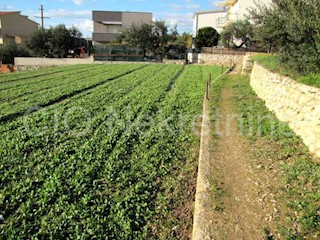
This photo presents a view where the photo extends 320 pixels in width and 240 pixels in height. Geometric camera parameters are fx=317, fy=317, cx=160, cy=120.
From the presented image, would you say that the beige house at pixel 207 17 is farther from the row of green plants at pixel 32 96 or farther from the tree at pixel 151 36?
the row of green plants at pixel 32 96

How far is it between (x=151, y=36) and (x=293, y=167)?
142 ft

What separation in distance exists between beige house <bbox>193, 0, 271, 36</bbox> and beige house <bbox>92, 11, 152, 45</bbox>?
10.3 metres

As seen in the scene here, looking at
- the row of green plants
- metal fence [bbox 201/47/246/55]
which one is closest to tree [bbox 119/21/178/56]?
metal fence [bbox 201/47/246/55]

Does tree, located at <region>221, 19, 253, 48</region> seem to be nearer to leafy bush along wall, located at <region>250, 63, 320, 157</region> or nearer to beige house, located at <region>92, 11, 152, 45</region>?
beige house, located at <region>92, 11, 152, 45</region>

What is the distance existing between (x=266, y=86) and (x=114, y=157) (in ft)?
26.7

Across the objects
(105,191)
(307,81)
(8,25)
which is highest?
(8,25)

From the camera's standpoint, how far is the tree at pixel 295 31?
9.70 metres

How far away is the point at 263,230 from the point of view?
4.34 m

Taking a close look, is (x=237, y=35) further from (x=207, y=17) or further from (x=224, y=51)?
(x=207, y=17)

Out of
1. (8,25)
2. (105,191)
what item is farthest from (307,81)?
(8,25)

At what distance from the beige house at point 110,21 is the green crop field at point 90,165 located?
50924mm

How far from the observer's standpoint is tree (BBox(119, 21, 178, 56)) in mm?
46906


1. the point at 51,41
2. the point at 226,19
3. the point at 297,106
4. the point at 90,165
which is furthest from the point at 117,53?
the point at 90,165

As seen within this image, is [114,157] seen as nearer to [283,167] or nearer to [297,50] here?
[283,167]
